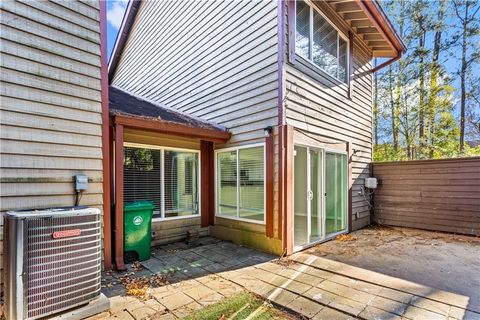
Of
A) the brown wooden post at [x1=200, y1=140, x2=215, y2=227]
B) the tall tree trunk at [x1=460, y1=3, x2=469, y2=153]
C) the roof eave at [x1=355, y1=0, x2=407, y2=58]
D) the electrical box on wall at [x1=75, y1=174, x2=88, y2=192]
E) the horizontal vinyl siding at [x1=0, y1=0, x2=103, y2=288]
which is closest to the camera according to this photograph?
the horizontal vinyl siding at [x1=0, y1=0, x2=103, y2=288]

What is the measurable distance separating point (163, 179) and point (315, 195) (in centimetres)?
311

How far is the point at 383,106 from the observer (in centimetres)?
1130

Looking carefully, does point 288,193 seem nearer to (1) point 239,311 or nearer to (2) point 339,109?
(1) point 239,311

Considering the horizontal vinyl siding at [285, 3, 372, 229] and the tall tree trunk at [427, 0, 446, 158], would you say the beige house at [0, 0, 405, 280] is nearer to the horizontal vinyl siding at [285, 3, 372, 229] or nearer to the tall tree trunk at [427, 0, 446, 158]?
the horizontal vinyl siding at [285, 3, 372, 229]

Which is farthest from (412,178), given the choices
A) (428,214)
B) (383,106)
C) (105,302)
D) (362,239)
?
(105,302)

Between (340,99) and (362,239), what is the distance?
3252 mm

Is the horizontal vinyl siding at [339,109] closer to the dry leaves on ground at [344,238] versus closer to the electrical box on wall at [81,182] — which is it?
the dry leaves on ground at [344,238]

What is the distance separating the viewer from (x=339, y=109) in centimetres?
594

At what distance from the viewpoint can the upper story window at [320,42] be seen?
484 cm

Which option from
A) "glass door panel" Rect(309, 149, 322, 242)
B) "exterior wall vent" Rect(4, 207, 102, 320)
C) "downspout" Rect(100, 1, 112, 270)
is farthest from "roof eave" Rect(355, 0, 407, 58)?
"exterior wall vent" Rect(4, 207, 102, 320)

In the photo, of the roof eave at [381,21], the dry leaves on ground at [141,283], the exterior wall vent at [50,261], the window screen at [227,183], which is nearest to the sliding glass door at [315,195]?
the window screen at [227,183]

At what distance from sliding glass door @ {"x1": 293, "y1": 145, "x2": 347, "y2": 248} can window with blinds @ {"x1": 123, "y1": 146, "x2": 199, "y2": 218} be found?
2238 mm

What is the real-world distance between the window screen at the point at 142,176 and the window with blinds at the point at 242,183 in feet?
4.38

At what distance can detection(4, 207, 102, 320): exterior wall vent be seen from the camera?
213 cm
